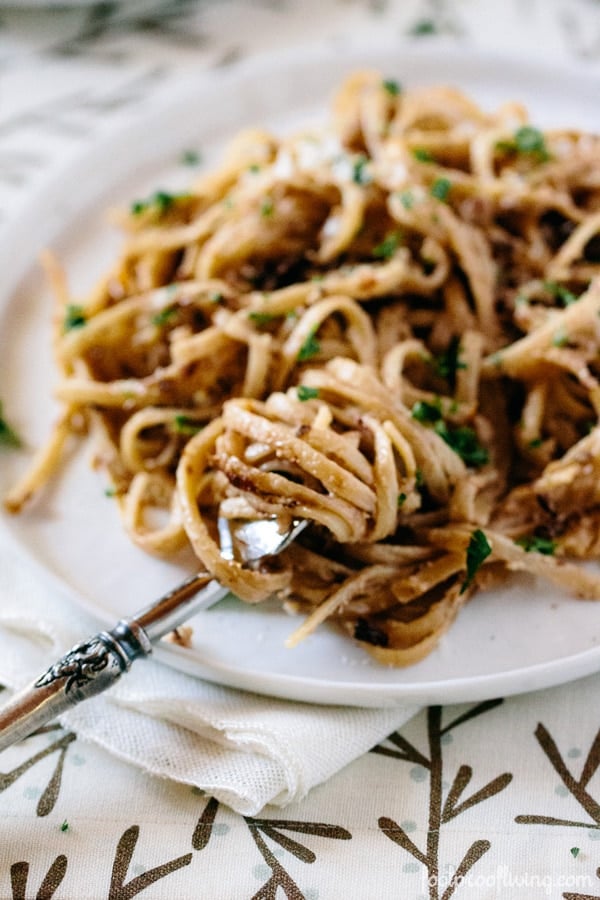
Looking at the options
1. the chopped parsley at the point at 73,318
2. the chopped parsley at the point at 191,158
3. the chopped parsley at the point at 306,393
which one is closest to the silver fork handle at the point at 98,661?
the chopped parsley at the point at 306,393

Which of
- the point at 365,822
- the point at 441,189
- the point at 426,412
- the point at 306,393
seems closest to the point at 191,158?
the point at 441,189

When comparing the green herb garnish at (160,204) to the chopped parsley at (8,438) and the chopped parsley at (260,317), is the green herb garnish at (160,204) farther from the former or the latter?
the chopped parsley at (8,438)

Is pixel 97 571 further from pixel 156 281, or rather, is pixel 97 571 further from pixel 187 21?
pixel 187 21

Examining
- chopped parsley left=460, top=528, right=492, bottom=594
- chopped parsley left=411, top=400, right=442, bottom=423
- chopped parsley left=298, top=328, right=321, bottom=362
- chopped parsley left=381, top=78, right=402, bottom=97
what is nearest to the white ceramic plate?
chopped parsley left=460, top=528, right=492, bottom=594

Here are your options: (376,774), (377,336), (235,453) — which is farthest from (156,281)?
(376,774)

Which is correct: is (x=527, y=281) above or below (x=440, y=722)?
above

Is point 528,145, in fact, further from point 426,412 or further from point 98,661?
point 98,661

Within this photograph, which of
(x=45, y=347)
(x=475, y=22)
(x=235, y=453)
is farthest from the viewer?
(x=475, y=22)
